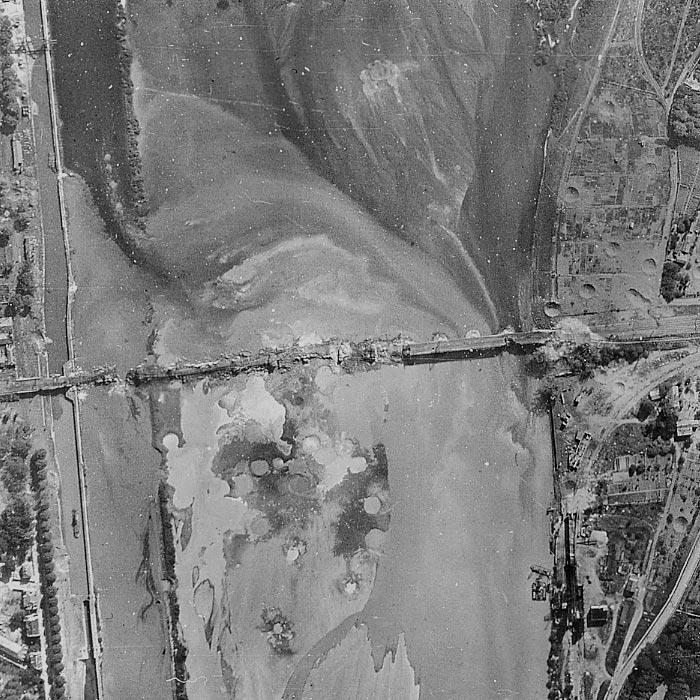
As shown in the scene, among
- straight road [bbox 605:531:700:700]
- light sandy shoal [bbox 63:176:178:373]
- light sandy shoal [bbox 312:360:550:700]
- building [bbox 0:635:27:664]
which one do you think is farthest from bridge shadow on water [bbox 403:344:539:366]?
building [bbox 0:635:27:664]

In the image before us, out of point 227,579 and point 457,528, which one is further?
point 457,528

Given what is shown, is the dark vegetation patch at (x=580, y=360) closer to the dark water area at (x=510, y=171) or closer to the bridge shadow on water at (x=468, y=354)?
the bridge shadow on water at (x=468, y=354)

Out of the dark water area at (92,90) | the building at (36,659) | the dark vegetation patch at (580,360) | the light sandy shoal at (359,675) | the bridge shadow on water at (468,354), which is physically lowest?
the light sandy shoal at (359,675)

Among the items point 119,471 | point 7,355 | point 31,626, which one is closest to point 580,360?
point 119,471

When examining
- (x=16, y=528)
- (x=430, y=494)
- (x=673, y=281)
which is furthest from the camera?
(x=673, y=281)

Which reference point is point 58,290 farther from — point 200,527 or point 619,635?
point 619,635

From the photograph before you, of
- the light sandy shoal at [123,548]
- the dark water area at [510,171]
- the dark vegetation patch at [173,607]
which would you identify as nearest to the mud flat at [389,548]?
the dark vegetation patch at [173,607]
